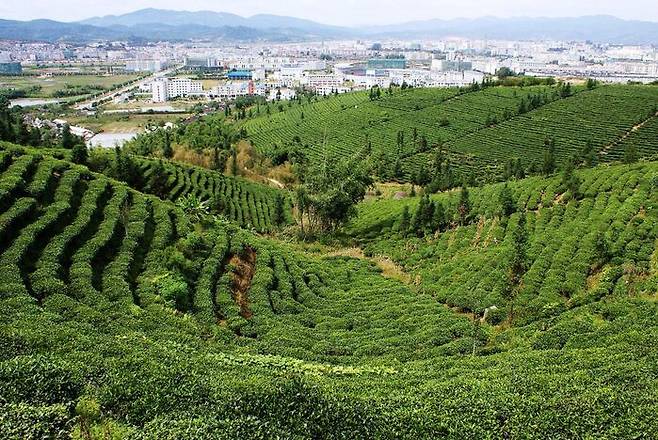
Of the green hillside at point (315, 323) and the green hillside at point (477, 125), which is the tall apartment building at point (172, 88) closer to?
the green hillside at point (477, 125)

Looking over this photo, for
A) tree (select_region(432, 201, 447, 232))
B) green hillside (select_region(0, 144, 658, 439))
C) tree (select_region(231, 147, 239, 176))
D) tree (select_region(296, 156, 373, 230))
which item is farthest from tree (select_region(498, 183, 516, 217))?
tree (select_region(231, 147, 239, 176))

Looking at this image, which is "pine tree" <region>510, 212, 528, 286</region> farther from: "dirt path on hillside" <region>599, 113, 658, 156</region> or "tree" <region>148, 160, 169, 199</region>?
"dirt path on hillside" <region>599, 113, 658, 156</region>

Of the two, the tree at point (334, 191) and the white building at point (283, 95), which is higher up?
the white building at point (283, 95)

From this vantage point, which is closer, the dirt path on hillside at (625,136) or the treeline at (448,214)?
the treeline at (448,214)

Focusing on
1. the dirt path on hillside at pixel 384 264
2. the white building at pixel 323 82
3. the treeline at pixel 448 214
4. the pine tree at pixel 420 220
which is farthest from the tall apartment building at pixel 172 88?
the dirt path on hillside at pixel 384 264

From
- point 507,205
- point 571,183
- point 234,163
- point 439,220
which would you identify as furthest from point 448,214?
→ point 234,163
